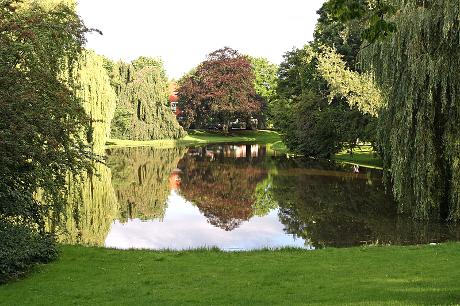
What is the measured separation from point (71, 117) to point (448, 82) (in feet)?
38.6

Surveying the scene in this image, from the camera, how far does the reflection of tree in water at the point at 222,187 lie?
69.5ft

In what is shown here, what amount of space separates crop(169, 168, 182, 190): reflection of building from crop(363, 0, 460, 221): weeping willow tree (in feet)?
47.8

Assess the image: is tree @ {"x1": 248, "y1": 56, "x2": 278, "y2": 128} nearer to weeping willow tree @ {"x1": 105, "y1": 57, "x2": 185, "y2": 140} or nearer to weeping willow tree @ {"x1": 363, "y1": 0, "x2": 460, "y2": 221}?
weeping willow tree @ {"x1": 105, "y1": 57, "x2": 185, "y2": 140}

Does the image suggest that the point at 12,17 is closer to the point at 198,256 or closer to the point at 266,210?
the point at 198,256

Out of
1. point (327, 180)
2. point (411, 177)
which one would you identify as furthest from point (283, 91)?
point (411, 177)

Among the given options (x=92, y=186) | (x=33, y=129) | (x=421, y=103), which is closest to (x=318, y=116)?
(x=92, y=186)

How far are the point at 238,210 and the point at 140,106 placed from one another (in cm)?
4365

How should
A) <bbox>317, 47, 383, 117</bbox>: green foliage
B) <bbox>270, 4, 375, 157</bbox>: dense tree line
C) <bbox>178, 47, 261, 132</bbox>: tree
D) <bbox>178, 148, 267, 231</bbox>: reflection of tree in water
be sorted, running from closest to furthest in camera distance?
<bbox>178, 148, 267, 231</bbox>: reflection of tree in water
<bbox>317, 47, 383, 117</bbox>: green foliage
<bbox>270, 4, 375, 157</bbox>: dense tree line
<bbox>178, 47, 261, 132</bbox>: tree

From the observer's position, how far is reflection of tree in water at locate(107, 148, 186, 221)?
22219mm

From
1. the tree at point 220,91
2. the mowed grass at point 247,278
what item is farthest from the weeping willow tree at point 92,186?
the tree at point 220,91

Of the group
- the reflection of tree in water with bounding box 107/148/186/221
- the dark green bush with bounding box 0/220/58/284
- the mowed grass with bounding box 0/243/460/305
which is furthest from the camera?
the reflection of tree in water with bounding box 107/148/186/221

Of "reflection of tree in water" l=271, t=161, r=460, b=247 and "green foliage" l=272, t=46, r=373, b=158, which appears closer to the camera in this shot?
"reflection of tree in water" l=271, t=161, r=460, b=247

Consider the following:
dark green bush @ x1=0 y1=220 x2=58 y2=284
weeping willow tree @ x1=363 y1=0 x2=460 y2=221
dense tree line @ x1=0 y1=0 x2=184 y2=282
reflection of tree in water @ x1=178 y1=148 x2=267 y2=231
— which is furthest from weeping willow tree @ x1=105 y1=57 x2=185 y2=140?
dark green bush @ x1=0 y1=220 x2=58 y2=284

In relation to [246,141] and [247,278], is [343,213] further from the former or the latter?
[246,141]
